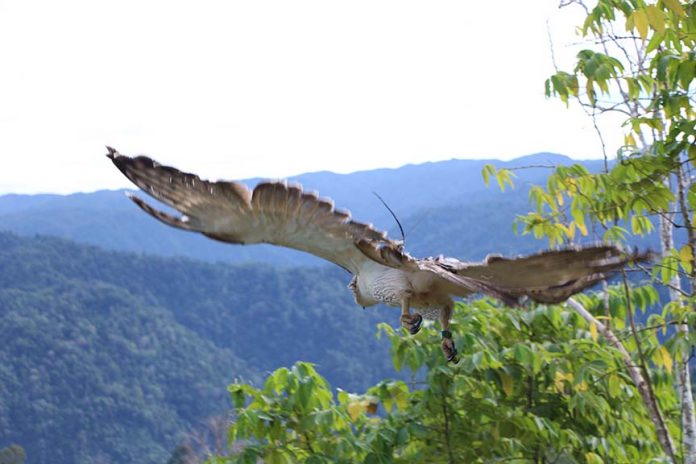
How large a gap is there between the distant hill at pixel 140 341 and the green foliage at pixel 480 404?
31.3 metres

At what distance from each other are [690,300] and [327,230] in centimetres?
219

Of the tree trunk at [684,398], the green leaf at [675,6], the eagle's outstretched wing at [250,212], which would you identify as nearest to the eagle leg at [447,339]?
the eagle's outstretched wing at [250,212]

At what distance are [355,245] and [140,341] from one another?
51.2m

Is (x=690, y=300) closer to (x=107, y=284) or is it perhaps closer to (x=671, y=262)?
(x=671, y=262)

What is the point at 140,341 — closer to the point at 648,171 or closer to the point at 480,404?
the point at 480,404

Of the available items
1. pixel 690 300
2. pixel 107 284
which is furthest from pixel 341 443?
pixel 107 284

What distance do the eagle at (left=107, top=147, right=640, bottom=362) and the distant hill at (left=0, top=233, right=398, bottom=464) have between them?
112 ft

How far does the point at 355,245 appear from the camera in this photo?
286 cm

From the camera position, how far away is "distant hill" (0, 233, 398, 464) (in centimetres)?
4156

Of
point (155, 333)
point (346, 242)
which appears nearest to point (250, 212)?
point (346, 242)

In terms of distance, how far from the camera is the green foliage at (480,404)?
5090 mm

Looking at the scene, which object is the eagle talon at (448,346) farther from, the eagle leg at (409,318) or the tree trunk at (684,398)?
the tree trunk at (684,398)

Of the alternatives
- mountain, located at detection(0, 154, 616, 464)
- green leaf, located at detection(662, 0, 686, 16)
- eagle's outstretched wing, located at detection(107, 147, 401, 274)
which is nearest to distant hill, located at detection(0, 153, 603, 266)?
mountain, located at detection(0, 154, 616, 464)

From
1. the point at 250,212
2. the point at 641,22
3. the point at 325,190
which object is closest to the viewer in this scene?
the point at 250,212
